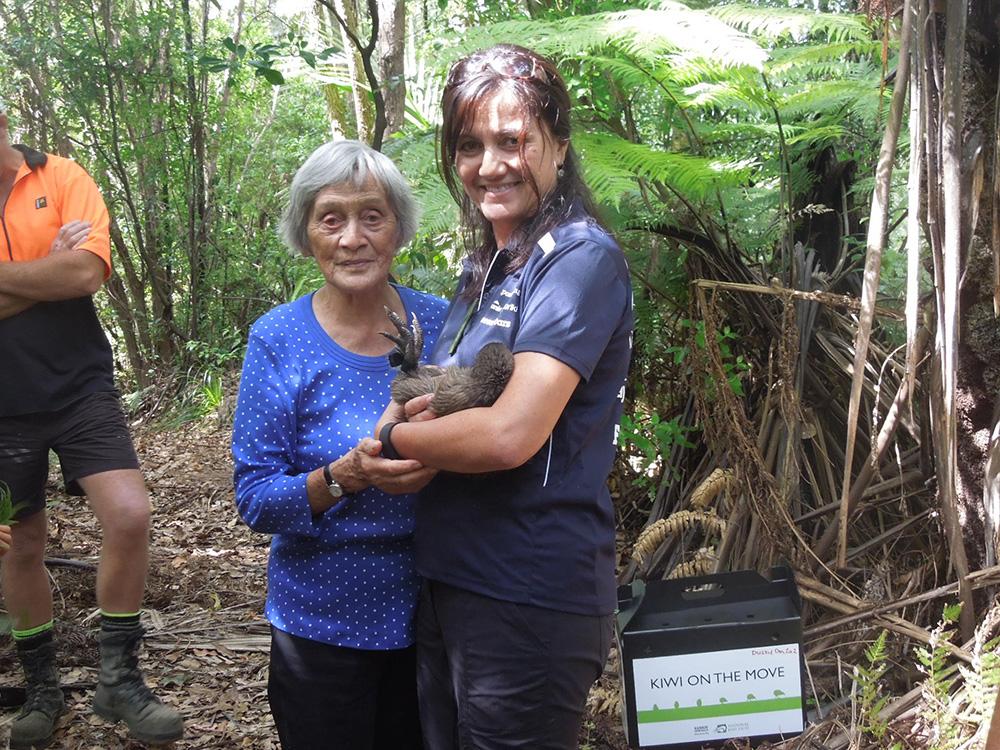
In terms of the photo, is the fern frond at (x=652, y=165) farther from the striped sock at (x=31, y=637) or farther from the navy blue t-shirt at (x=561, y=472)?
the striped sock at (x=31, y=637)

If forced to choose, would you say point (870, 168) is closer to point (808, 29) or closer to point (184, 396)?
point (808, 29)

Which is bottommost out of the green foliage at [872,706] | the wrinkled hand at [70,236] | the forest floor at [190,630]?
the forest floor at [190,630]

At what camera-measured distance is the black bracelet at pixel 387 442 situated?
2.01 meters

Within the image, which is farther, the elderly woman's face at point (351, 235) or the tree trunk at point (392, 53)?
the tree trunk at point (392, 53)

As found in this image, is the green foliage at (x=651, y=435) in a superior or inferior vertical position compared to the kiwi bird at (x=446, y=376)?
inferior

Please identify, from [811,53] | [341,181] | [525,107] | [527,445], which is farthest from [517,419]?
[811,53]

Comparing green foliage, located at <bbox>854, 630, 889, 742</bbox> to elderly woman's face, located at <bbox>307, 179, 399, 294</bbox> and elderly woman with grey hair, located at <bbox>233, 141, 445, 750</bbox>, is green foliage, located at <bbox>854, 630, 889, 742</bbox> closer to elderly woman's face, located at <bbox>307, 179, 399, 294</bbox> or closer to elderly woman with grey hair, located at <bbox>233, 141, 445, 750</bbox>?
elderly woman with grey hair, located at <bbox>233, 141, 445, 750</bbox>

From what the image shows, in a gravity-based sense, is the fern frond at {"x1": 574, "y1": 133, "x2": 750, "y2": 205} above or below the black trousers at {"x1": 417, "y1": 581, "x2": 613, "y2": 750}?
above

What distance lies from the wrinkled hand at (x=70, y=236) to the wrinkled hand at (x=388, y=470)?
2107mm

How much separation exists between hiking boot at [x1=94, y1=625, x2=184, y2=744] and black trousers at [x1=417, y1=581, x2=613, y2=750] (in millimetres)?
1820

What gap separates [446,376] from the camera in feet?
6.73

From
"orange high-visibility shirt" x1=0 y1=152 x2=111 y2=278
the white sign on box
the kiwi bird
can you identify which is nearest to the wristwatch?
the kiwi bird

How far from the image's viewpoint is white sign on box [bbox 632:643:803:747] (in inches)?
106

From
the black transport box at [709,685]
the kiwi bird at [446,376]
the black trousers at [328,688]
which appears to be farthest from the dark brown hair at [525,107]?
the black transport box at [709,685]
